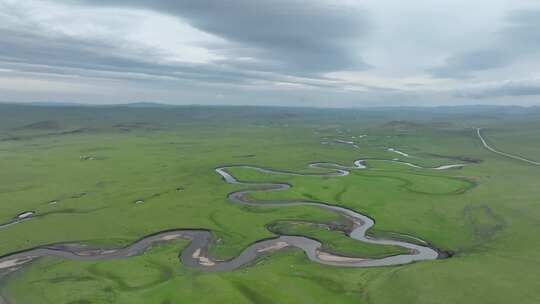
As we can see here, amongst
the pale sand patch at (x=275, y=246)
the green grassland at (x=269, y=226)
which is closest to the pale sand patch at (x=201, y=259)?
the green grassland at (x=269, y=226)

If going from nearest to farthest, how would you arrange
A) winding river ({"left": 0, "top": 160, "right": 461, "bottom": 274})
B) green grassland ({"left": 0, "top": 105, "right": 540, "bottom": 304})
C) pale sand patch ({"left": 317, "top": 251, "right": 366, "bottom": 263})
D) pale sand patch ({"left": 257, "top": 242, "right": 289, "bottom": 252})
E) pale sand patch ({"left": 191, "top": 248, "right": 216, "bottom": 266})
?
green grassland ({"left": 0, "top": 105, "right": 540, "bottom": 304}), pale sand patch ({"left": 191, "top": 248, "right": 216, "bottom": 266}), winding river ({"left": 0, "top": 160, "right": 461, "bottom": 274}), pale sand patch ({"left": 317, "top": 251, "right": 366, "bottom": 263}), pale sand patch ({"left": 257, "top": 242, "right": 289, "bottom": 252})

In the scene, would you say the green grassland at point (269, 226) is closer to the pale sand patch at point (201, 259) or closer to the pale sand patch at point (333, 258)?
the pale sand patch at point (333, 258)

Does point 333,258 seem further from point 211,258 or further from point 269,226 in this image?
point 211,258

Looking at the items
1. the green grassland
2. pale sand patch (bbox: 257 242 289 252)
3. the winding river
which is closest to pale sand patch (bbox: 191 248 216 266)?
the winding river

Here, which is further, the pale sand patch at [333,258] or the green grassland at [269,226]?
the pale sand patch at [333,258]

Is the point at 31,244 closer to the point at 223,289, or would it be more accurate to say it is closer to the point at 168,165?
the point at 223,289

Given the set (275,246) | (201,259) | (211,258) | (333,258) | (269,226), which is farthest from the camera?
(269,226)

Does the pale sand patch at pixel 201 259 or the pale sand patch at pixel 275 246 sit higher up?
the pale sand patch at pixel 275 246

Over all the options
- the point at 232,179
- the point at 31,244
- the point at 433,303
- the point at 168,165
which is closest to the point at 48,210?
the point at 31,244

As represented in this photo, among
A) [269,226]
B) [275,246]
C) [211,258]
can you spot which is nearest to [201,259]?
[211,258]

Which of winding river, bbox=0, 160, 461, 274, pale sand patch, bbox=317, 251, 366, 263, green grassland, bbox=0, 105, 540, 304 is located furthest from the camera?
pale sand patch, bbox=317, 251, 366, 263

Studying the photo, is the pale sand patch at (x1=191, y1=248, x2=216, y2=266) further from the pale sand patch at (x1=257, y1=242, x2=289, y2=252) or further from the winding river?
the pale sand patch at (x1=257, y1=242, x2=289, y2=252)
